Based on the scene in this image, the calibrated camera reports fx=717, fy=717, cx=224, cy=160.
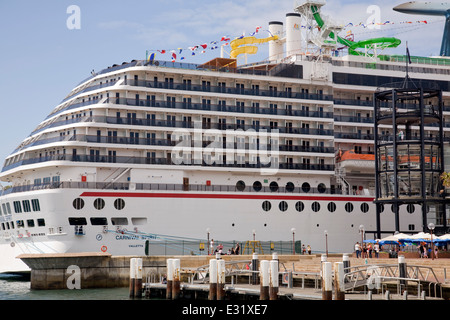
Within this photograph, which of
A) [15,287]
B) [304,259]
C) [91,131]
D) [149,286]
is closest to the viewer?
[149,286]

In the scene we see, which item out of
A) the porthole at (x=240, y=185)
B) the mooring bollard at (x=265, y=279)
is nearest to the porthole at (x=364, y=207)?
the porthole at (x=240, y=185)

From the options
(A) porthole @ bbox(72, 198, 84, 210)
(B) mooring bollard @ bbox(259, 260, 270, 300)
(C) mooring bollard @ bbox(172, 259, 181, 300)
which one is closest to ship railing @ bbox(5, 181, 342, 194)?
(A) porthole @ bbox(72, 198, 84, 210)

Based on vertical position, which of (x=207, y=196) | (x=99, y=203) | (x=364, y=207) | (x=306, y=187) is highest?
(x=306, y=187)

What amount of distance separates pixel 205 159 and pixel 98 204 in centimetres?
945

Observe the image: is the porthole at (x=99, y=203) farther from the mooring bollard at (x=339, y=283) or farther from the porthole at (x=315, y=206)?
the mooring bollard at (x=339, y=283)

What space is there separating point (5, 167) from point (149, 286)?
21.0 meters

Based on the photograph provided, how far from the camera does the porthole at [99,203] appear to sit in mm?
49125

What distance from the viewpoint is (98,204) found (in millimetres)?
49219

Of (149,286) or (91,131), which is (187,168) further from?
(149,286)

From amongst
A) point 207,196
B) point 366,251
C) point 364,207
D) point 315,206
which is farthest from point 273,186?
point 366,251

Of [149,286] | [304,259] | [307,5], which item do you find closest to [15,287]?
[149,286]

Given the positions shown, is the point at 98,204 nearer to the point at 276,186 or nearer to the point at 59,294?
the point at 59,294

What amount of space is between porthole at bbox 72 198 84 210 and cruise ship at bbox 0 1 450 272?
7 cm

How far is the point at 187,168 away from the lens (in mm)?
53375
